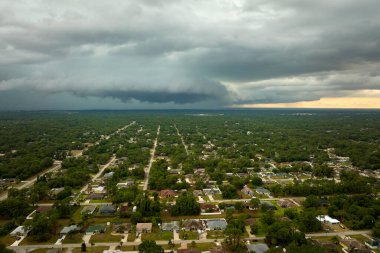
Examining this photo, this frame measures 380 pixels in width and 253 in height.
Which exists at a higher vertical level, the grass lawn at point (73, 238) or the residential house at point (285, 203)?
the residential house at point (285, 203)

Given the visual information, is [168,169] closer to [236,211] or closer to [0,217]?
[236,211]

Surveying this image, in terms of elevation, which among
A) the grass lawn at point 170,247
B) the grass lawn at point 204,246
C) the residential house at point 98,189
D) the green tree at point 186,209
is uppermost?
the green tree at point 186,209

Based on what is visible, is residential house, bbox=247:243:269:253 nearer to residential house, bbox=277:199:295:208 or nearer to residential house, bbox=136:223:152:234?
residential house, bbox=136:223:152:234

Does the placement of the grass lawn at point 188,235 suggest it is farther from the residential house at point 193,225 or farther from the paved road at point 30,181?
the paved road at point 30,181

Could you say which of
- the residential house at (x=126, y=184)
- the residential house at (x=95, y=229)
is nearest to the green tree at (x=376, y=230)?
the residential house at (x=95, y=229)

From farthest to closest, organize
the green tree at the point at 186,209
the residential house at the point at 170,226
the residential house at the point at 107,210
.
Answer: the residential house at the point at 107,210
the green tree at the point at 186,209
the residential house at the point at 170,226

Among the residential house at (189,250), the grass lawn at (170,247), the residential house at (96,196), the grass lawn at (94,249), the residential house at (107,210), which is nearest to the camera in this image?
the residential house at (189,250)

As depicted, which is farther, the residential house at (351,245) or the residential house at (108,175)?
the residential house at (108,175)
